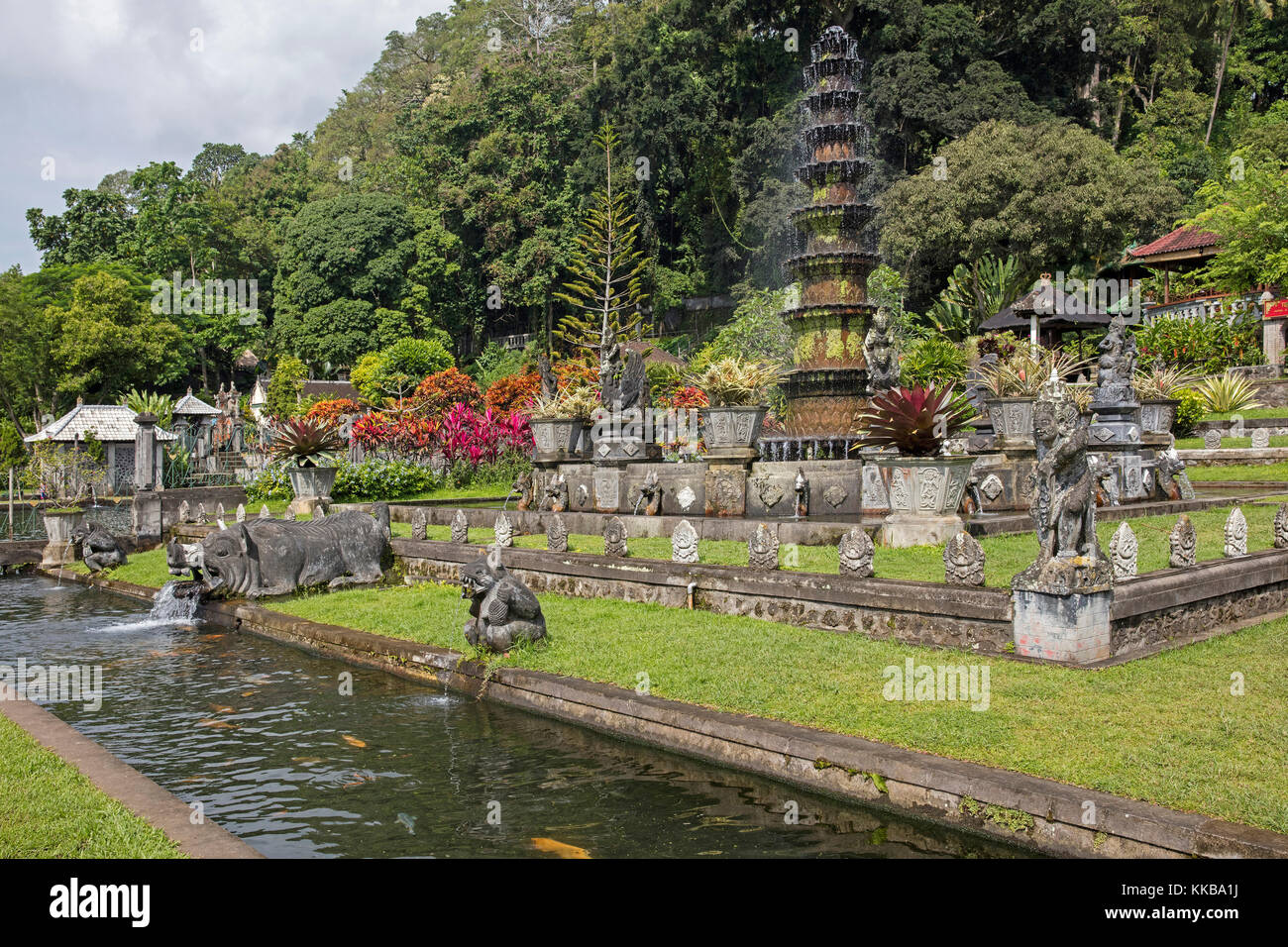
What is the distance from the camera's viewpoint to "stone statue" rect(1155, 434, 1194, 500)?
1474 centimetres

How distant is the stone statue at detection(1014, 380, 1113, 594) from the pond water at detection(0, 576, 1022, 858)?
107 inches

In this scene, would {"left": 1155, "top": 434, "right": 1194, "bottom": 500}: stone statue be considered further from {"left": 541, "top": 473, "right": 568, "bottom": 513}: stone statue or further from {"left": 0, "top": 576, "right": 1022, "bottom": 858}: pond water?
{"left": 0, "top": 576, "right": 1022, "bottom": 858}: pond water

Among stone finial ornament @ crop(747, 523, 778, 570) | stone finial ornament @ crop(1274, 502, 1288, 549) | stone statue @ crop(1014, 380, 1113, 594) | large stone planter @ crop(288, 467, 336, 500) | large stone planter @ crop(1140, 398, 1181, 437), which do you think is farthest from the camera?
large stone planter @ crop(288, 467, 336, 500)

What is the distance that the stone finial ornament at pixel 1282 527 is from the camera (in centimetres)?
981

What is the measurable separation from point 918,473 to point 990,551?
1162 millimetres

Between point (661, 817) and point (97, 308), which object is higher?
point (97, 308)

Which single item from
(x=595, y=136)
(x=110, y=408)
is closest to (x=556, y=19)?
(x=595, y=136)

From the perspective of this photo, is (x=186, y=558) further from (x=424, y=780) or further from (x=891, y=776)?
(x=891, y=776)

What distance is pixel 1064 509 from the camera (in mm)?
7098

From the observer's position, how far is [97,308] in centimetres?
4150

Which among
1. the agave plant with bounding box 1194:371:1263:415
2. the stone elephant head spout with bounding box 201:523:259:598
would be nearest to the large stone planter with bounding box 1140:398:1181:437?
the agave plant with bounding box 1194:371:1263:415

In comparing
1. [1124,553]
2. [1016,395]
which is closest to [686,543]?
[1124,553]

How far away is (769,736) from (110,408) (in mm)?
34426

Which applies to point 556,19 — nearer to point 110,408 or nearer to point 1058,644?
point 110,408
